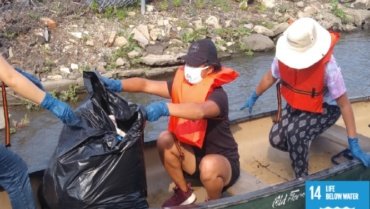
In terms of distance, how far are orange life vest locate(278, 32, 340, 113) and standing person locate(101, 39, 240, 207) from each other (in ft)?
1.98

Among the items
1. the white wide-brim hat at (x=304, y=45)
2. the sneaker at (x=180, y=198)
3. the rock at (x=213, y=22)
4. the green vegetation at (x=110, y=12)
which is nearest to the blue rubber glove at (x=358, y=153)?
the white wide-brim hat at (x=304, y=45)

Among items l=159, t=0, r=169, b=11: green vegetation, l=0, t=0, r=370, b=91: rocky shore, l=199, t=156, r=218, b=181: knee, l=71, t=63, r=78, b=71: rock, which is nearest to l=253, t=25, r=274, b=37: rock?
l=0, t=0, r=370, b=91: rocky shore

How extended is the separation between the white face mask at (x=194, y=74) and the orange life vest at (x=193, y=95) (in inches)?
1.1

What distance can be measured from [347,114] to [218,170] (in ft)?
3.37

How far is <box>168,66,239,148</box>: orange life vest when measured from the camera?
11.9ft

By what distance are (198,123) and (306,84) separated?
926mm

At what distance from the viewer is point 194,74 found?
365 cm

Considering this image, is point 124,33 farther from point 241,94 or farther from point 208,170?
point 208,170

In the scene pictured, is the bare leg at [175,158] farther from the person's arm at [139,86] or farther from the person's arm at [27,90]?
the person's arm at [27,90]

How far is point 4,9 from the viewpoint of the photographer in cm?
962

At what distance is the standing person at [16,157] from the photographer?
2969 millimetres

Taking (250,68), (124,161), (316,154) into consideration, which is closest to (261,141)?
(316,154)

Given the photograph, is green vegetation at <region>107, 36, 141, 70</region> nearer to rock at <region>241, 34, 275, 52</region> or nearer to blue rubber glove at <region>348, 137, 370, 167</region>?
rock at <region>241, 34, 275, 52</region>

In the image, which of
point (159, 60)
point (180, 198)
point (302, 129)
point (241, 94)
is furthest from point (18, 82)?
point (159, 60)
